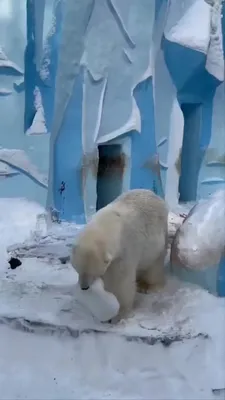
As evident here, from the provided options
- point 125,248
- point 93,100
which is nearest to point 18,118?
point 93,100

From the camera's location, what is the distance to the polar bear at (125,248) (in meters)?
1.24

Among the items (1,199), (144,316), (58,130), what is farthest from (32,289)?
(58,130)

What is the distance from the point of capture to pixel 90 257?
122cm

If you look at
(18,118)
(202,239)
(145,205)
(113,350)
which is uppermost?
(18,118)

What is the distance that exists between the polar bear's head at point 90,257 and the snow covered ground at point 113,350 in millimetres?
177

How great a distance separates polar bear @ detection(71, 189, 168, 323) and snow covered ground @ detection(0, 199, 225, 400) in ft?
0.25

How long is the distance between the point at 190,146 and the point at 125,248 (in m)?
1.00

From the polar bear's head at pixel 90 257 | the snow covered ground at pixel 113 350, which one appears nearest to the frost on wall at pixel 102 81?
the snow covered ground at pixel 113 350

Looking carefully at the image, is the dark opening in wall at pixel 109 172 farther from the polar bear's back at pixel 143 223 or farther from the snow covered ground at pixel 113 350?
the snow covered ground at pixel 113 350

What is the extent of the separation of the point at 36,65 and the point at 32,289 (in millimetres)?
982

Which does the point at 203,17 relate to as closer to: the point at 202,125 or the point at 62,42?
the point at 202,125

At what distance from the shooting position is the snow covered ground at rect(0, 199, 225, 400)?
3.85ft

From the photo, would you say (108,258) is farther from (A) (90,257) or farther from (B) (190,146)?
(B) (190,146)

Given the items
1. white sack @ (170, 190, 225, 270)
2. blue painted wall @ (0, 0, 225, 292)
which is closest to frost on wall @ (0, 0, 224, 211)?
blue painted wall @ (0, 0, 225, 292)
